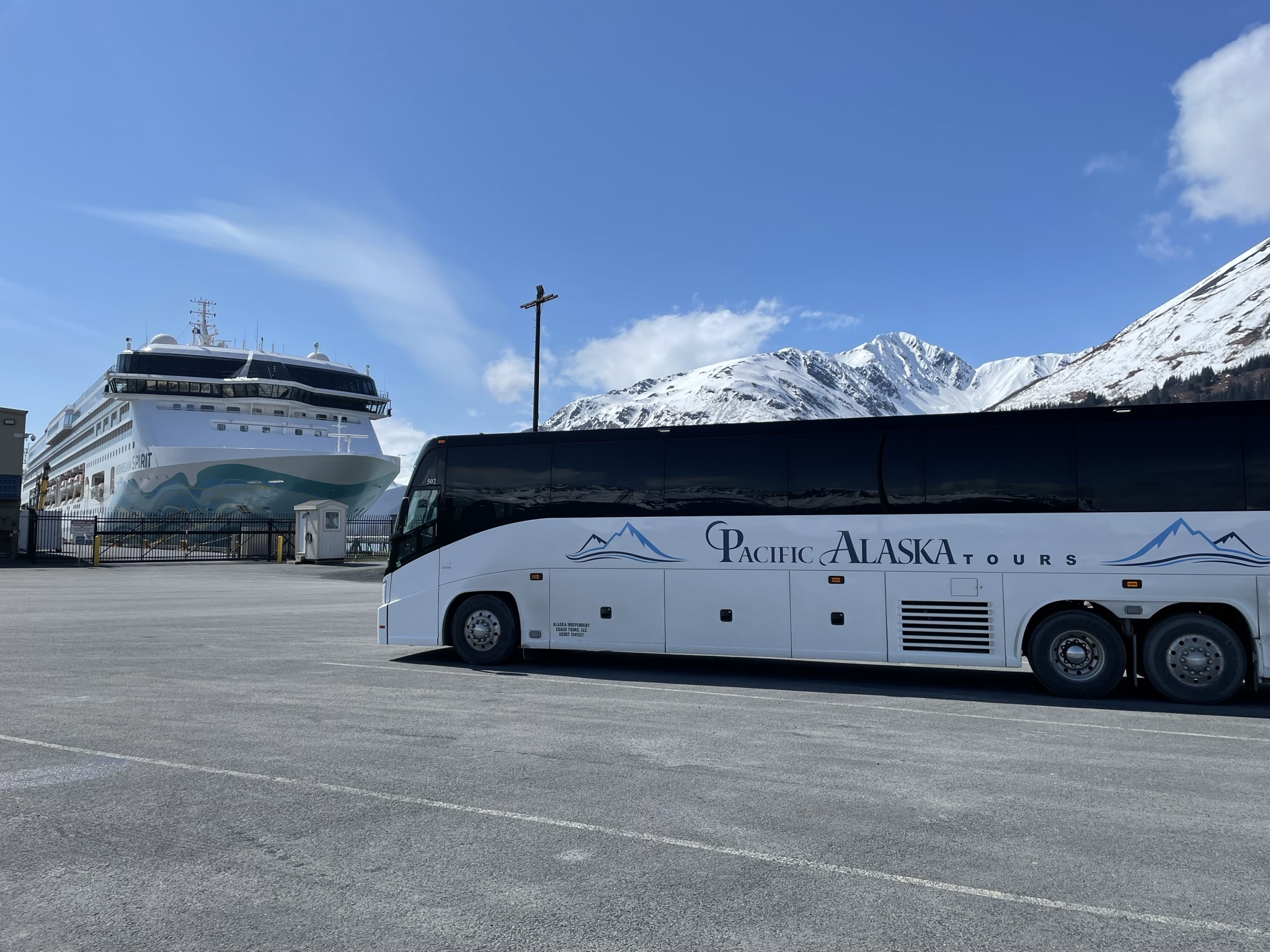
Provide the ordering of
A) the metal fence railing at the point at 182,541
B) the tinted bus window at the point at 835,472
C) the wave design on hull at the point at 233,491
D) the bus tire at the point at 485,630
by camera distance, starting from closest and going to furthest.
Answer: the tinted bus window at the point at 835,472 < the bus tire at the point at 485,630 < the metal fence railing at the point at 182,541 < the wave design on hull at the point at 233,491

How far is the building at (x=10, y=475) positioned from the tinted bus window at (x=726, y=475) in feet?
105

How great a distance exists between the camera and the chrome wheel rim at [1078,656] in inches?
329

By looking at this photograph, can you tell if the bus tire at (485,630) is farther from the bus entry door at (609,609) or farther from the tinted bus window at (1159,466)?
the tinted bus window at (1159,466)

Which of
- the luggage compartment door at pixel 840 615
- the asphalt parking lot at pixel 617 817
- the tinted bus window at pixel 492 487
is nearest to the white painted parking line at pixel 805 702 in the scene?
the asphalt parking lot at pixel 617 817

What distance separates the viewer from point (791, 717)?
7234mm

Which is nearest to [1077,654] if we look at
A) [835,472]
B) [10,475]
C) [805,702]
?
[805,702]

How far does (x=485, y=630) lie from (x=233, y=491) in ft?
125

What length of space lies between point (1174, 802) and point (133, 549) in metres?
46.8

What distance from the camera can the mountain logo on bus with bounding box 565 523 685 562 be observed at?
991 cm

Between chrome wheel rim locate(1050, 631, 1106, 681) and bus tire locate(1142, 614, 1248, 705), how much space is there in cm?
43

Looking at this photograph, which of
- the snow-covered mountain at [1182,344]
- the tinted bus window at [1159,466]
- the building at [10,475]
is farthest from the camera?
the snow-covered mountain at [1182,344]

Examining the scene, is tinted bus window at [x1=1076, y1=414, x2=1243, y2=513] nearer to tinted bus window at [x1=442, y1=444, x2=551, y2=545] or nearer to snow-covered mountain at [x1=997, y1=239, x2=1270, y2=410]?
tinted bus window at [x1=442, y1=444, x2=551, y2=545]

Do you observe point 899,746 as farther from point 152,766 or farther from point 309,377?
point 309,377

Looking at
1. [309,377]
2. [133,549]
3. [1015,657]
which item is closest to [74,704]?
[1015,657]
